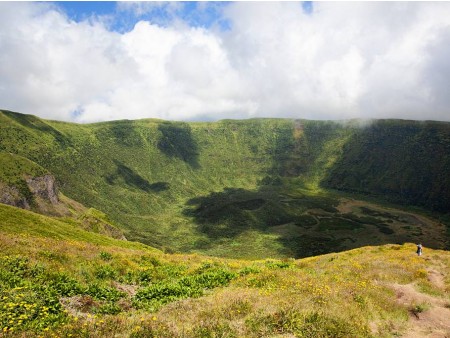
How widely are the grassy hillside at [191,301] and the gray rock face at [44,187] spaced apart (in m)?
132

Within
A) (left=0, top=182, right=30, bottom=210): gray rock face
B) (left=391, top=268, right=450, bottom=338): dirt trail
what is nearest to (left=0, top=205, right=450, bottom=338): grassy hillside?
(left=391, top=268, right=450, bottom=338): dirt trail

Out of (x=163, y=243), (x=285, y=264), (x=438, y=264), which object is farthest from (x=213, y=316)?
(x=163, y=243)

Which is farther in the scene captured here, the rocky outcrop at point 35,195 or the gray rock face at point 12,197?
the rocky outcrop at point 35,195

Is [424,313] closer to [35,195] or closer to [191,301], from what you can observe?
[191,301]

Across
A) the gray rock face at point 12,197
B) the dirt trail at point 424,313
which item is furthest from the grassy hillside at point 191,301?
the gray rock face at point 12,197

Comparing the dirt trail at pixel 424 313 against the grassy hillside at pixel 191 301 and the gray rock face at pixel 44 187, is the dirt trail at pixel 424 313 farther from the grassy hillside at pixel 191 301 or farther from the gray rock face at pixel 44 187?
the gray rock face at pixel 44 187

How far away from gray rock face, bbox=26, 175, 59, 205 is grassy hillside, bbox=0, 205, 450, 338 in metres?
132

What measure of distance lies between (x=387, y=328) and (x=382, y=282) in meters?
8.86

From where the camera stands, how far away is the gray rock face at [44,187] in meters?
138

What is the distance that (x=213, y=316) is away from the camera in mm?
12672

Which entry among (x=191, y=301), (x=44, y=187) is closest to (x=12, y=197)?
(x=44, y=187)

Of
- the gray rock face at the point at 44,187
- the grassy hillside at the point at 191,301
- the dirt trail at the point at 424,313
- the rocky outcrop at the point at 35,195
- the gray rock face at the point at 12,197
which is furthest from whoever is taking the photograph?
the gray rock face at the point at 44,187

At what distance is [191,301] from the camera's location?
15.0 m

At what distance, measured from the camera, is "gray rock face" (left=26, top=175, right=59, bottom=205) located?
13812cm
